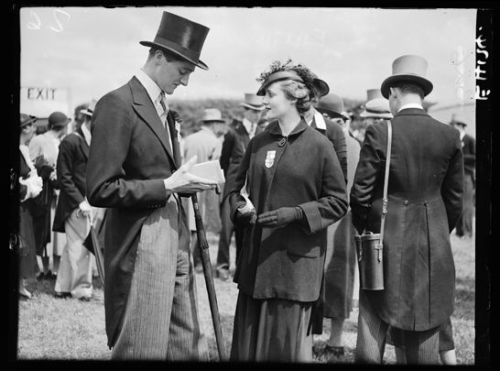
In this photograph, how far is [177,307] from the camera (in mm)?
3826

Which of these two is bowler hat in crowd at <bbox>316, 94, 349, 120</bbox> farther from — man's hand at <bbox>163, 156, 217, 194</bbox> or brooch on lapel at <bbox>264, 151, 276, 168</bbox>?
man's hand at <bbox>163, 156, 217, 194</bbox>

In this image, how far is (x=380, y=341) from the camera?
4.23 m

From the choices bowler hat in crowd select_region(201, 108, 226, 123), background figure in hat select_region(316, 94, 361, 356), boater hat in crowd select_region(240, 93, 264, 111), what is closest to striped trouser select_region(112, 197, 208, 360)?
background figure in hat select_region(316, 94, 361, 356)

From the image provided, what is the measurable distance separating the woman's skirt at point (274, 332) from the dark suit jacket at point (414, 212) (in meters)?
0.60

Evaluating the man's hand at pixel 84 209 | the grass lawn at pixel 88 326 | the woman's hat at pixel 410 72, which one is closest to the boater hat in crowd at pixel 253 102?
the grass lawn at pixel 88 326

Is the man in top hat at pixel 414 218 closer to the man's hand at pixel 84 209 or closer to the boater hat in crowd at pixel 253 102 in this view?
the man's hand at pixel 84 209

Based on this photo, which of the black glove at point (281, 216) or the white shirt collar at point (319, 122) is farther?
the white shirt collar at point (319, 122)

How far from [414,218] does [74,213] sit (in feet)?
12.6

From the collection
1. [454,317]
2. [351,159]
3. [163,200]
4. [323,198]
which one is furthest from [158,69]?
[454,317]

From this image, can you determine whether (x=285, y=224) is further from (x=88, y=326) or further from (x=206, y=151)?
(x=206, y=151)

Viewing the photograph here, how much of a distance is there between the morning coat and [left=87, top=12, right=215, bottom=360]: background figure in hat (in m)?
0.48

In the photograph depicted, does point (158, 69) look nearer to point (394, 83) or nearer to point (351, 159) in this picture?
point (394, 83)

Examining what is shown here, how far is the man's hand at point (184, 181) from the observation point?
3547 mm

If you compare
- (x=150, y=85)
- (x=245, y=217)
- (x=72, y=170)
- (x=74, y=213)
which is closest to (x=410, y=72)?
(x=245, y=217)
